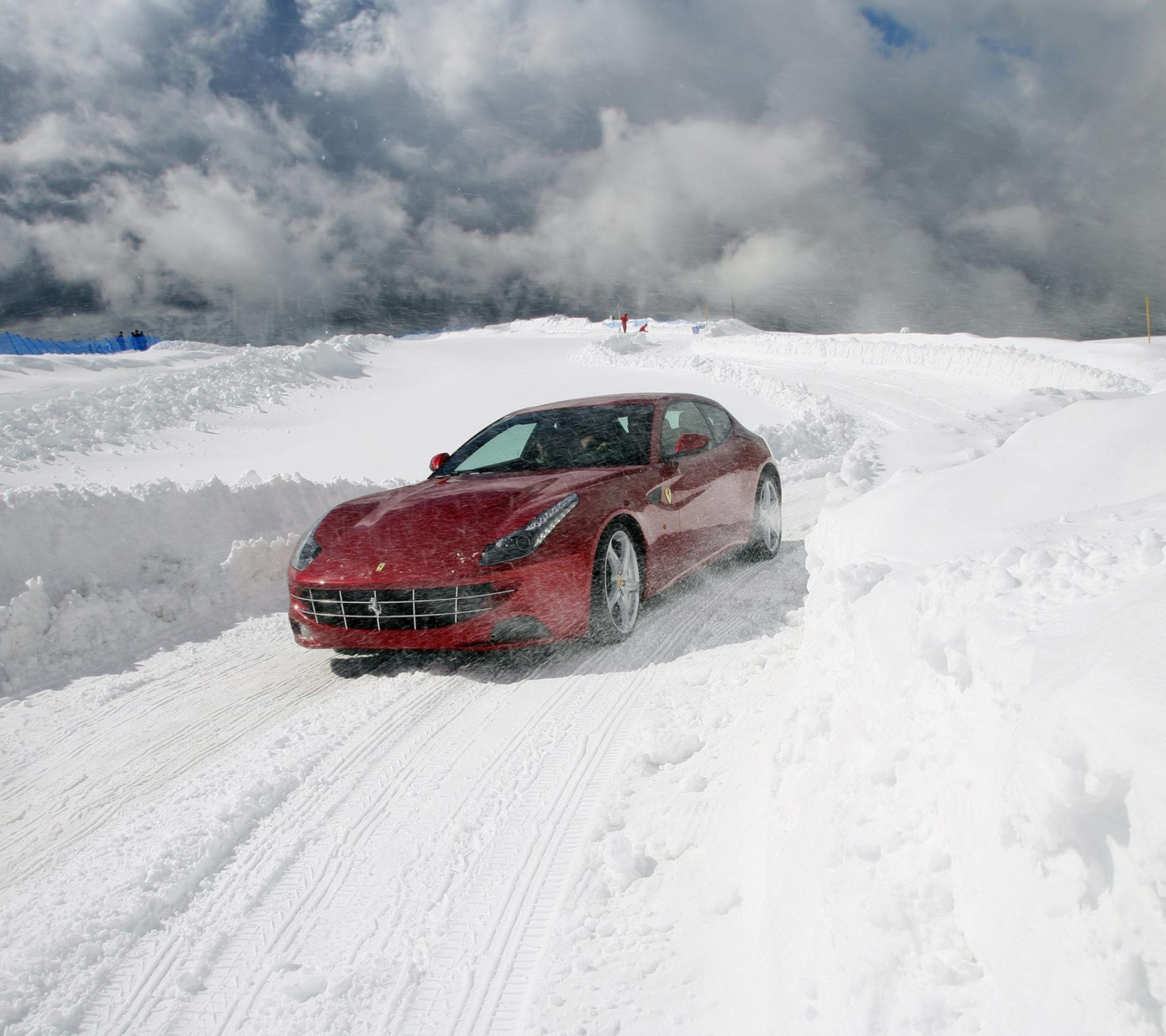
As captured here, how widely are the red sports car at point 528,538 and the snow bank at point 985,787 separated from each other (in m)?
1.51

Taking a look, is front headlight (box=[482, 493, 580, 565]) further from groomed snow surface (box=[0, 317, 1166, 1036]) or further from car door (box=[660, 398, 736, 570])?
car door (box=[660, 398, 736, 570])

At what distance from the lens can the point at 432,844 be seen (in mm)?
2674

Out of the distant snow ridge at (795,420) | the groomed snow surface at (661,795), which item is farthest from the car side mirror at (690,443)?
the distant snow ridge at (795,420)

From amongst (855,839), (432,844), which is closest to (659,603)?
(432,844)

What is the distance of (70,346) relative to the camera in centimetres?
2970

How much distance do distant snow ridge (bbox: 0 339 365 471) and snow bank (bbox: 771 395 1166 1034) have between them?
1332 centimetres

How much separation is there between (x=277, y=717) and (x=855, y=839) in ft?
8.92

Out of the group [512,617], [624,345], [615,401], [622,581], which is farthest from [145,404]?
[624,345]

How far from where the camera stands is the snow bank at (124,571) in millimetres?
4793

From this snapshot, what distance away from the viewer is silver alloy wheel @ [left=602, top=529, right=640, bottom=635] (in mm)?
4414

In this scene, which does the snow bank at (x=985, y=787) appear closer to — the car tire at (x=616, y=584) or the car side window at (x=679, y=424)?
the car tire at (x=616, y=584)

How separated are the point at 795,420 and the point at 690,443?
8.64 meters

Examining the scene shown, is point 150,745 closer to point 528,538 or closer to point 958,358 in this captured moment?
point 528,538

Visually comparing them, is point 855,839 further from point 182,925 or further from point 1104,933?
point 182,925
